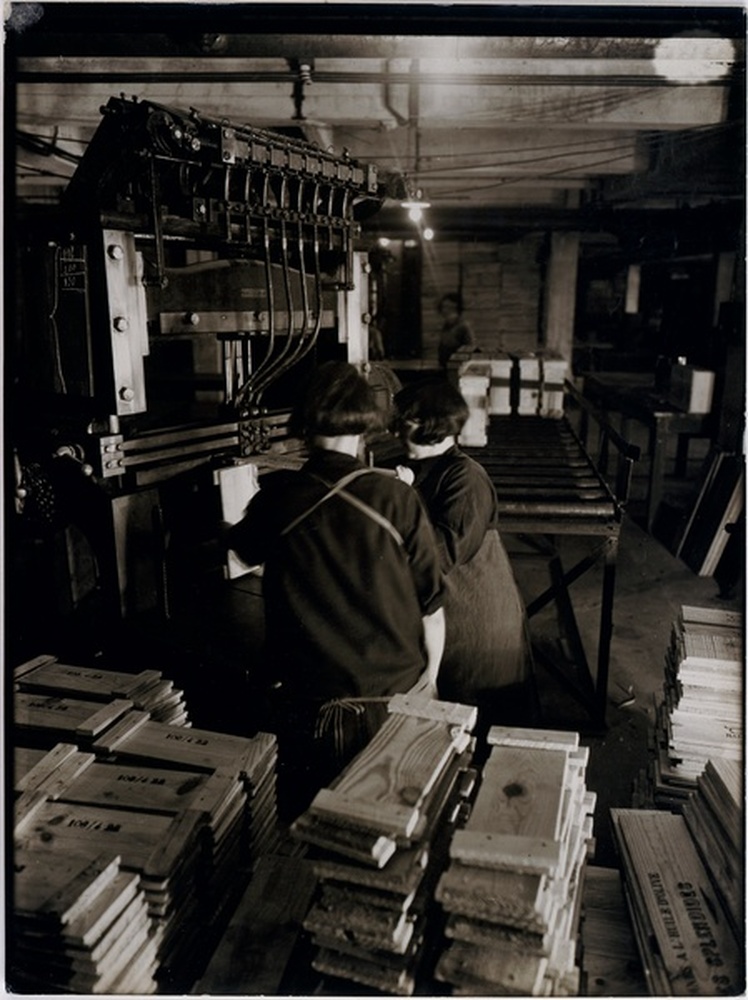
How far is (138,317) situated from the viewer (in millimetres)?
3125

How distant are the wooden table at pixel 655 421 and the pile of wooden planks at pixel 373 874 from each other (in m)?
7.72

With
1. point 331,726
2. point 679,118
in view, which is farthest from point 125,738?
point 679,118

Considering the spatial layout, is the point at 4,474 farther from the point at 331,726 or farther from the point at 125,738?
the point at 331,726

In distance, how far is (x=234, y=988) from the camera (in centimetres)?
206

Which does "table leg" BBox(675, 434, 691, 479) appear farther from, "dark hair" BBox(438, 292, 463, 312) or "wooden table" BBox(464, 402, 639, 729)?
"dark hair" BBox(438, 292, 463, 312)

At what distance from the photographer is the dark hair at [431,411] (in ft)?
12.0

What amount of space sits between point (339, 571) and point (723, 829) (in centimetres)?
142

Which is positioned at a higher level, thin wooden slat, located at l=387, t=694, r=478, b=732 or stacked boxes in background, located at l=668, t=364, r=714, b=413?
stacked boxes in background, located at l=668, t=364, r=714, b=413

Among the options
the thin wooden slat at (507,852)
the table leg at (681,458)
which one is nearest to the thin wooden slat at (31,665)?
the thin wooden slat at (507,852)

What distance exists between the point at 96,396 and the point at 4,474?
1018 mm

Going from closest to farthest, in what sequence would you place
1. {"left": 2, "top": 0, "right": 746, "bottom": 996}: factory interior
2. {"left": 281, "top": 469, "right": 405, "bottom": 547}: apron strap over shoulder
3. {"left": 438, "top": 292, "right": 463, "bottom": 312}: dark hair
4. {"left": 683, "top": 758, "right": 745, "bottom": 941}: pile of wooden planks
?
{"left": 2, "top": 0, "right": 746, "bottom": 996}: factory interior, {"left": 683, "top": 758, "right": 745, "bottom": 941}: pile of wooden planks, {"left": 281, "top": 469, "right": 405, "bottom": 547}: apron strap over shoulder, {"left": 438, "top": 292, "right": 463, "bottom": 312}: dark hair

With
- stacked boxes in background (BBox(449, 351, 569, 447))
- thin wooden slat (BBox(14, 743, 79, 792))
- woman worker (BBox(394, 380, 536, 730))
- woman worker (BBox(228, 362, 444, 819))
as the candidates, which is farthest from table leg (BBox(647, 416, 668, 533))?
thin wooden slat (BBox(14, 743, 79, 792))

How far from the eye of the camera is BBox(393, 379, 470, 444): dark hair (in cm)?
364

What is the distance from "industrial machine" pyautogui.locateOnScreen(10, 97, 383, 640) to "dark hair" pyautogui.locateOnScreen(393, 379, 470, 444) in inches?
30.1
